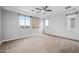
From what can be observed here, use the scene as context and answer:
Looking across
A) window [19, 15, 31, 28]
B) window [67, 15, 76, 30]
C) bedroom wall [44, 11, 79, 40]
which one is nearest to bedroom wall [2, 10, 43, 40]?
window [19, 15, 31, 28]

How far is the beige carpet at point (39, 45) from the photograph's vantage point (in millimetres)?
2240

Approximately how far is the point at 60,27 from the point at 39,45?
870 mm

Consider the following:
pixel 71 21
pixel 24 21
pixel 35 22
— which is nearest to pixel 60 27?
pixel 71 21

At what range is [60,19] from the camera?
2553mm

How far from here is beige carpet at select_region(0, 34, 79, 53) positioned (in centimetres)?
224

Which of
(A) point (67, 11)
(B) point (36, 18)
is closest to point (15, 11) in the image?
(B) point (36, 18)

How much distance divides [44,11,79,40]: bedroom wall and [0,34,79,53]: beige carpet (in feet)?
0.64

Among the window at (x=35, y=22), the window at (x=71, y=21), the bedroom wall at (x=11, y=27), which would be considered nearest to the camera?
the bedroom wall at (x=11, y=27)

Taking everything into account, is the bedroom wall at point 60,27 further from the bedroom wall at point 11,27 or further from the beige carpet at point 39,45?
the bedroom wall at point 11,27

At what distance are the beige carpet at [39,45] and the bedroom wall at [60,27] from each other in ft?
0.64

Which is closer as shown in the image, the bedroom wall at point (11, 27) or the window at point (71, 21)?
the bedroom wall at point (11, 27)

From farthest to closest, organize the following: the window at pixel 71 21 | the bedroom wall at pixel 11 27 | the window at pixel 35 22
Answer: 1. the window at pixel 35 22
2. the window at pixel 71 21
3. the bedroom wall at pixel 11 27

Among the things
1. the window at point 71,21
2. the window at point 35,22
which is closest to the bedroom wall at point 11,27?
the window at point 35,22

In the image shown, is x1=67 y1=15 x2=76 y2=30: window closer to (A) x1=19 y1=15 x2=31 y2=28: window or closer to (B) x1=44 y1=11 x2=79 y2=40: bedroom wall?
(B) x1=44 y1=11 x2=79 y2=40: bedroom wall
